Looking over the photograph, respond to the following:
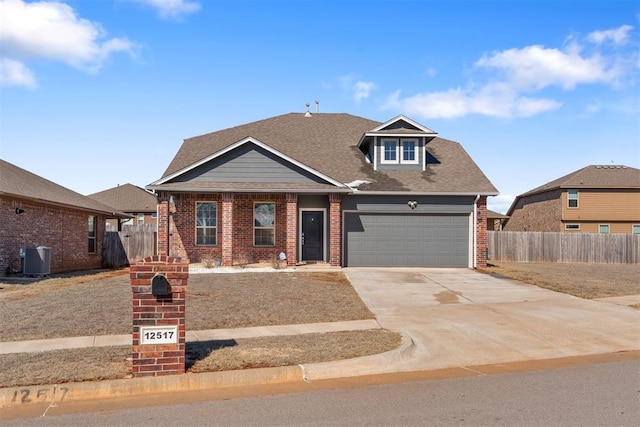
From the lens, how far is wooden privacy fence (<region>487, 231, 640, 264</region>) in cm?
3009

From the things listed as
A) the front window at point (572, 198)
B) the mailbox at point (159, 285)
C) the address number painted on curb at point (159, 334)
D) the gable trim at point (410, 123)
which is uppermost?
the gable trim at point (410, 123)

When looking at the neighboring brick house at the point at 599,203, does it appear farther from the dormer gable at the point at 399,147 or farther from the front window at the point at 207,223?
the front window at the point at 207,223

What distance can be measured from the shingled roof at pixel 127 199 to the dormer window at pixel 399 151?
25623 millimetres

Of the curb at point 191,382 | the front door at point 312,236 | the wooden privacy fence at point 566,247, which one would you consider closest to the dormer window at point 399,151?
the front door at point 312,236

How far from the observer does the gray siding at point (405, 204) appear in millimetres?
21531

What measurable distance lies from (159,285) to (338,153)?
18697mm

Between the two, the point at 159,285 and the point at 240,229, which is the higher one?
the point at 240,229

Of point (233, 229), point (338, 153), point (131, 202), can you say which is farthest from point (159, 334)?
point (131, 202)

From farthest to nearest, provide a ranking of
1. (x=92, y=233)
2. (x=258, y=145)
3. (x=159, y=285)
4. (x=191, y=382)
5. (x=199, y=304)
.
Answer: (x=92, y=233) → (x=258, y=145) → (x=199, y=304) → (x=159, y=285) → (x=191, y=382)

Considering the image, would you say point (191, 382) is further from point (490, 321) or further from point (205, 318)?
point (490, 321)

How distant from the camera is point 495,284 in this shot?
1698 centimetres

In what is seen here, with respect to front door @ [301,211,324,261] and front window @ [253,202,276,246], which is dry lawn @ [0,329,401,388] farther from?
front door @ [301,211,324,261]

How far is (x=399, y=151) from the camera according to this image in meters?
23.7

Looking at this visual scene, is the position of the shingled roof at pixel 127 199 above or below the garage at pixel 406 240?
above
